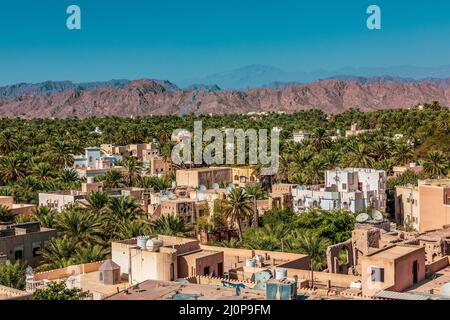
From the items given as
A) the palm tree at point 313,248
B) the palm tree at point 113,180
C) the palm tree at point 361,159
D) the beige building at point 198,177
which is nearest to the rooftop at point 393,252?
the palm tree at point 313,248

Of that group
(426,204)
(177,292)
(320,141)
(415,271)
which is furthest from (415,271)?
(320,141)

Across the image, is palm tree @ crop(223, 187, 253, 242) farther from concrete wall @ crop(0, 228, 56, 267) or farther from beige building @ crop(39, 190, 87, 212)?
concrete wall @ crop(0, 228, 56, 267)

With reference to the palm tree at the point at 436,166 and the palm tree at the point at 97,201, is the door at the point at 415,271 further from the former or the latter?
the palm tree at the point at 436,166

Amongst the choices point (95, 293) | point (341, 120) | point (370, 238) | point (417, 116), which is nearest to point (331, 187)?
point (370, 238)

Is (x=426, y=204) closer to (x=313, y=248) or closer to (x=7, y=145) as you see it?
(x=313, y=248)

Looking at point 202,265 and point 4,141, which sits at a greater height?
point 4,141

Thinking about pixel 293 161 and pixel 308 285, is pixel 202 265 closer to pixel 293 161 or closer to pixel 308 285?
pixel 308 285
